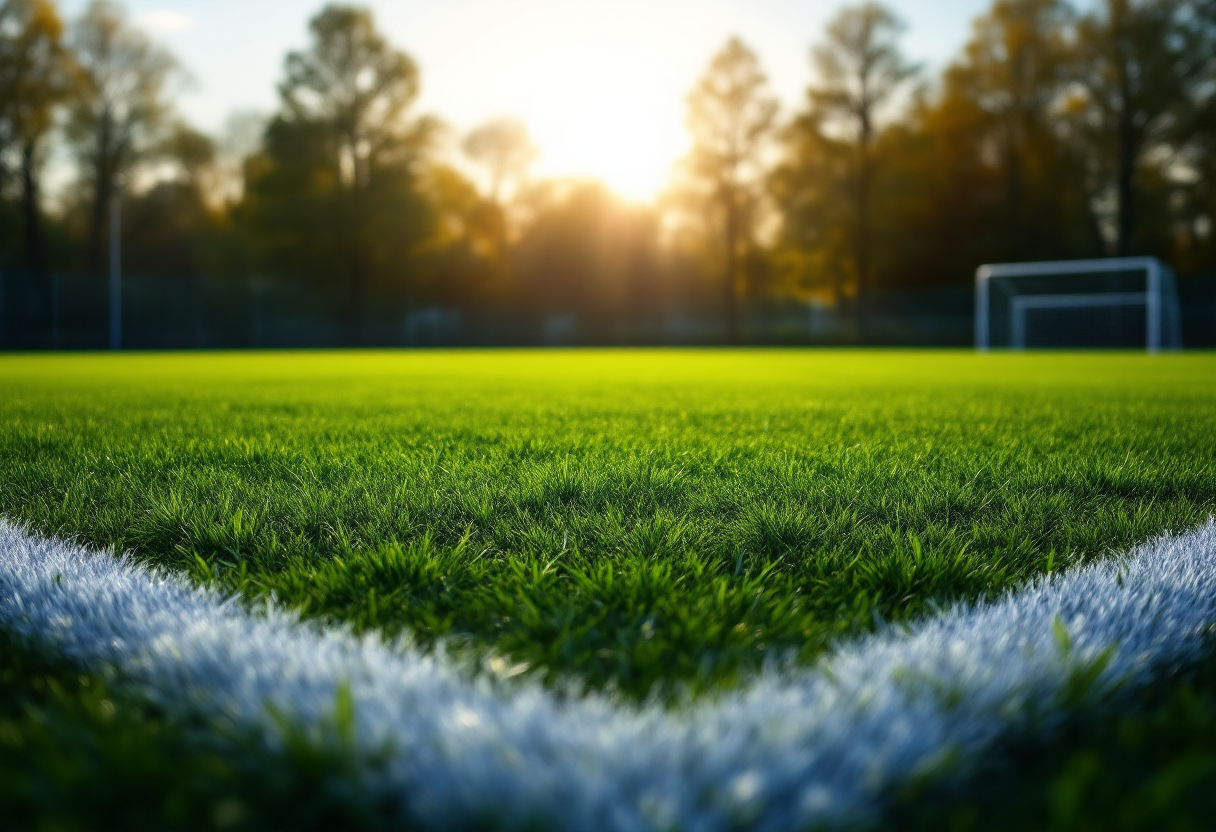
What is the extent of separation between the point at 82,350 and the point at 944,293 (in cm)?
2991

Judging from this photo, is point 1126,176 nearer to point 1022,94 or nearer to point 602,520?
point 1022,94

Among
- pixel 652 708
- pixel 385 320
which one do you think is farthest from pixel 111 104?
pixel 652 708

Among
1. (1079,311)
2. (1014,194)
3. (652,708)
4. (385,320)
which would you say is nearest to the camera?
(652,708)

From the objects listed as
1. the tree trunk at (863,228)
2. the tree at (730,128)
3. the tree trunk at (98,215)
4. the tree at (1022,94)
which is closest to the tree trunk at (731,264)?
the tree at (730,128)

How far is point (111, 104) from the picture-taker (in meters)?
31.9

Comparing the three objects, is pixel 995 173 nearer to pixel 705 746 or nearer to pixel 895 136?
pixel 895 136

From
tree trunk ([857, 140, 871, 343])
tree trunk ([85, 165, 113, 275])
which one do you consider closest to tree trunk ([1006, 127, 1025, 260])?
tree trunk ([857, 140, 871, 343])

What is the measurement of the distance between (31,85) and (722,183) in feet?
82.6

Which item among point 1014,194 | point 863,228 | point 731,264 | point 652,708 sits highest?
point 1014,194

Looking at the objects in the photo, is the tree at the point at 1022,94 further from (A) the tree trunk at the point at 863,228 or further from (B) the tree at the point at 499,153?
(B) the tree at the point at 499,153

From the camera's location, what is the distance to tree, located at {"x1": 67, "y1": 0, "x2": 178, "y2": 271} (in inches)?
1241

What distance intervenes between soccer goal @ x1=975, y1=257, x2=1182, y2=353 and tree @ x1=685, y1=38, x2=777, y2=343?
9830 millimetres

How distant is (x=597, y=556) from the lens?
6.30 feet

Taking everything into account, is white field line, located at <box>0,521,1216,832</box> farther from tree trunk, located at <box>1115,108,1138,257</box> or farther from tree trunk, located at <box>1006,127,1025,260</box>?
tree trunk, located at <box>1006,127,1025,260</box>
